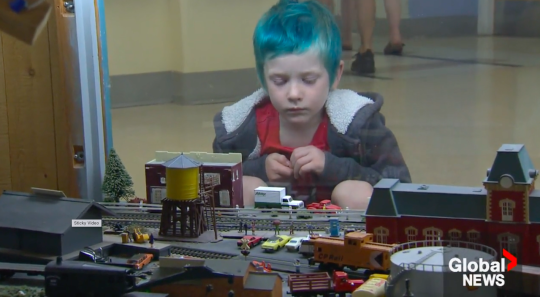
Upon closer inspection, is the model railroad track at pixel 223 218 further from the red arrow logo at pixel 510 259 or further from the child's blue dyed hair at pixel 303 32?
the red arrow logo at pixel 510 259

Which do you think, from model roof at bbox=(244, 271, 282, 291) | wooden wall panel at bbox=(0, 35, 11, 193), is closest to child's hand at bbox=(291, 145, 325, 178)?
model roof at bbox=(244, 271, 282, 291)

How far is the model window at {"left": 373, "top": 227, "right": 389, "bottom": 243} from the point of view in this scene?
11.4ft

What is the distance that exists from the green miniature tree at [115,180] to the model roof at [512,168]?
2.14 metres

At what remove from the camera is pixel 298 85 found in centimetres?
427

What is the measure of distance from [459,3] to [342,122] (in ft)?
2.81

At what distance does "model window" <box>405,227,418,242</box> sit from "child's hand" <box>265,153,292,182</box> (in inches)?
42.5

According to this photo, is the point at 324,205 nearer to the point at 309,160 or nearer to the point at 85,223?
the point at 309,160

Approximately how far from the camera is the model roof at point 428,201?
11.0 feet

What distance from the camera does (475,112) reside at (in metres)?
4.21

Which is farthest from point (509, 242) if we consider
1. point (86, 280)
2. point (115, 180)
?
point (115, 180)

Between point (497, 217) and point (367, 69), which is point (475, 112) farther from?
point (497, 217)

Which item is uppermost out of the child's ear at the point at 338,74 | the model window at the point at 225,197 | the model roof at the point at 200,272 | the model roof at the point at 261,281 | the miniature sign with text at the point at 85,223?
the child's ear at the point at 338,74

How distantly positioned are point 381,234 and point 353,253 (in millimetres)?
241

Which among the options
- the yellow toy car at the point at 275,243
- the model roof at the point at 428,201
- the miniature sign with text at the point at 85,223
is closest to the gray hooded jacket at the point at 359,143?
the yellow toy car at the point at 275,243
